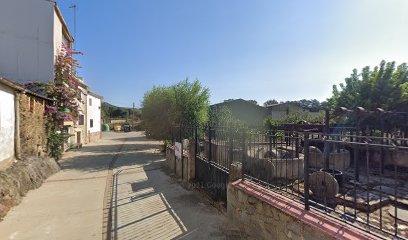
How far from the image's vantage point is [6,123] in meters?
8.07

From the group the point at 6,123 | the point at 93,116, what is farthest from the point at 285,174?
the point at 93,116

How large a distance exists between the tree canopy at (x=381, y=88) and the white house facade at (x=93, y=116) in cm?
2246

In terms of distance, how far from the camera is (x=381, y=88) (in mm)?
12820

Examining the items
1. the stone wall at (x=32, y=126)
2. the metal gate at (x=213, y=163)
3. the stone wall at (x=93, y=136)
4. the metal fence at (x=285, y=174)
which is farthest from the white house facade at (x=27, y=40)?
the stone wall at (x=93, y=136)

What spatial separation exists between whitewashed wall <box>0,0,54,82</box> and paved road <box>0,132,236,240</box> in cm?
726

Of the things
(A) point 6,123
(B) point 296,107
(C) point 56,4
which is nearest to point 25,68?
(C) point 56,4

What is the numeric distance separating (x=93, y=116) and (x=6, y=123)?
19663 mm

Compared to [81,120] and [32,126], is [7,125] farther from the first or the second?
[81,120]

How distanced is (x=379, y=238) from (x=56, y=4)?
56.2 ft

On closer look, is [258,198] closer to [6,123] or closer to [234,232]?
[234,232]

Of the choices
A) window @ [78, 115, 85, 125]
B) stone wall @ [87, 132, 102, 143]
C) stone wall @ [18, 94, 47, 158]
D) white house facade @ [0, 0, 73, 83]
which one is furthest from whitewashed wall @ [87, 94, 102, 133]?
stone wall @ [18, 94, 47, 158]

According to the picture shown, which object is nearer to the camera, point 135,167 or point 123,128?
point 135,167

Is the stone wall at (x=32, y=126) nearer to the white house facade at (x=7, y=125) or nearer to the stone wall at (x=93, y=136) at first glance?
Result: the white house facade at (x=7, y=125)

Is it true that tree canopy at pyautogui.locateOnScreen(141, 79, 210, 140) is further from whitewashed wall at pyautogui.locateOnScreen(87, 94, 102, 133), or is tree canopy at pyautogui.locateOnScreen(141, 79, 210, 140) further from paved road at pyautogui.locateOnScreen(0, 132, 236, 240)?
whitewashed wall at pyautogui.locateOnScreen(87, 94, 102, 133)
